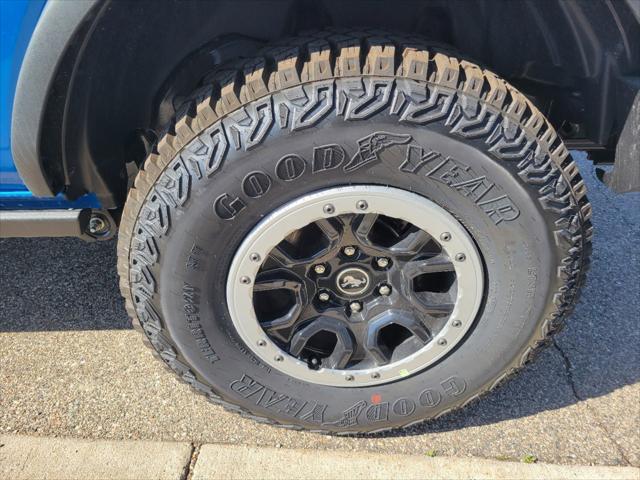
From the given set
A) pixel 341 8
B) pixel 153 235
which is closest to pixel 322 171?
pixel 153 235

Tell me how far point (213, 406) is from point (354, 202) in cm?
104

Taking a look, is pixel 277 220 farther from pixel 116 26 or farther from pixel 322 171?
pixel 116 26

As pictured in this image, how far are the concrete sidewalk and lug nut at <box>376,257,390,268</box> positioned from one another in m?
0.68

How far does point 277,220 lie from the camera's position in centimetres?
168

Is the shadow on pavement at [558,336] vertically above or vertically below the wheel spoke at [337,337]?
below

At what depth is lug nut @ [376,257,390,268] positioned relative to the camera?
1822 millimetres

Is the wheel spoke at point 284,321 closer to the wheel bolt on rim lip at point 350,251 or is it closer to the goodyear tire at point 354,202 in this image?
the goodyear tire at point 354,202

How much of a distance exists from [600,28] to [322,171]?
96 cm

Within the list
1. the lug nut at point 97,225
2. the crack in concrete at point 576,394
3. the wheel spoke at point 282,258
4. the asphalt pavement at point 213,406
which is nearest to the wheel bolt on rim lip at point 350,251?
the wheel spoke at point 282,258

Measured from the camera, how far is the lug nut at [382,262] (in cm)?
182

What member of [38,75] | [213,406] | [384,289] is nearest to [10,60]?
[38,75]

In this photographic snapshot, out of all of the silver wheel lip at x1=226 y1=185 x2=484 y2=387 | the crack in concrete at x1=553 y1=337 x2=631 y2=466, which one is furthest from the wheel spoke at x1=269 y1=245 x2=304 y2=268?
the crack in concrete at x1=553 y1=337 x2=631 y2=466

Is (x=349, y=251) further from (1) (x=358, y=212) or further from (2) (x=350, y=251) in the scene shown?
(1) (x=358, y=212)

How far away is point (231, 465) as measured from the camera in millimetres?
1968
